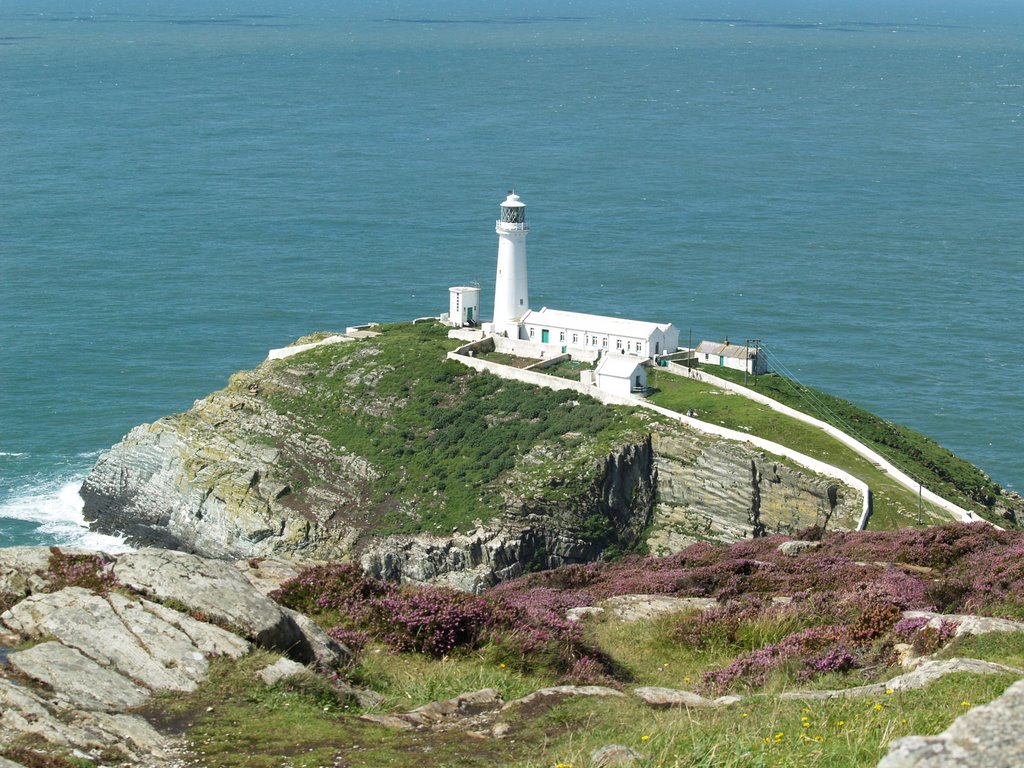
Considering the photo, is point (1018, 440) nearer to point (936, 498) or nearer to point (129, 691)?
point (936, 498)

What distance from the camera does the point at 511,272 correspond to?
64.5 meters

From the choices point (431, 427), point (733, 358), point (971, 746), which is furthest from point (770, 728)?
point (733, 358)

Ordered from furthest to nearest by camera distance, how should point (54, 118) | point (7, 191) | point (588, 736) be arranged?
point (54, 118)
point (7, 191)
point (588, 736)

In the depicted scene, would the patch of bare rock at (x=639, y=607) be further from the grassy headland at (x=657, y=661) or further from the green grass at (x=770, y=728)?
the green grass at (x=770, y=728)

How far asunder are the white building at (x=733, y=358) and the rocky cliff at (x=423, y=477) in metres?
7.49

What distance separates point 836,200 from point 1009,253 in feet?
69.0

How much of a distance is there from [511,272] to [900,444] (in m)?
18.2

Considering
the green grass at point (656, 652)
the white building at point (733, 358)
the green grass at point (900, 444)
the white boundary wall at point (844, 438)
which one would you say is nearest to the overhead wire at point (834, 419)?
the green grass at point (900, 444)

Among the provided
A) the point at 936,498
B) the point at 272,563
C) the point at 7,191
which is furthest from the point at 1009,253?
the point at 272,563

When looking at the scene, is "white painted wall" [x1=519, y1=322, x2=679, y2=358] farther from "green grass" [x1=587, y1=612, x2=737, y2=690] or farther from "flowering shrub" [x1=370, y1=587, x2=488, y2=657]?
"flowering shrub" [x1=370, y1=587, x2=488, y2=657]

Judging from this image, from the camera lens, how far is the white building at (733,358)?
61594 mm

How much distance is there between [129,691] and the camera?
17797mm

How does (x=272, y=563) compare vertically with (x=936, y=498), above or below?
above

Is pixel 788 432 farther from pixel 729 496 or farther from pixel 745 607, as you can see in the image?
pixel 745 607
